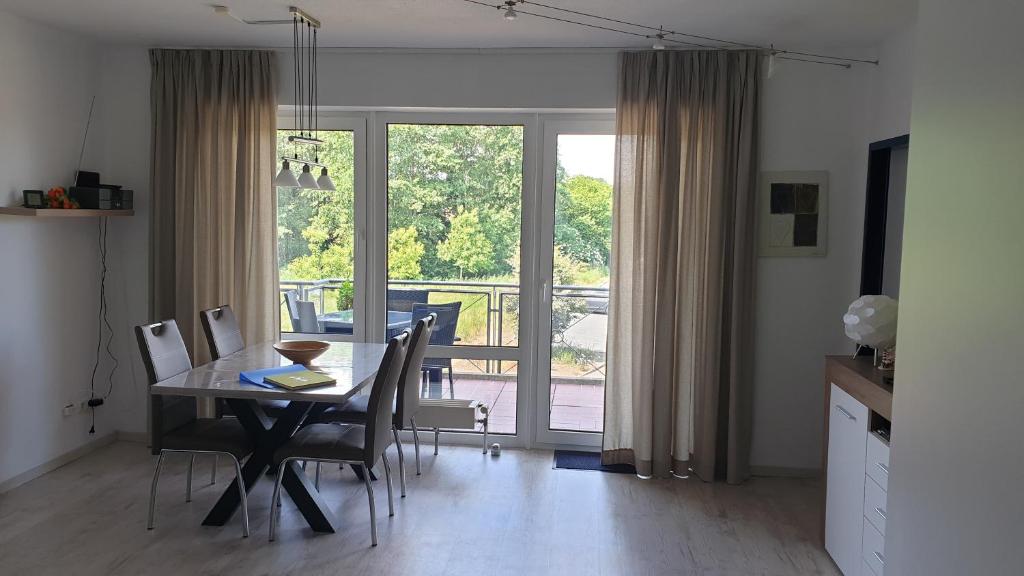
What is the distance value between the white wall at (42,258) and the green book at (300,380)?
5.74ft

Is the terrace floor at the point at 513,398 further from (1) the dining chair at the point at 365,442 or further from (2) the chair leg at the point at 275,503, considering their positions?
(2) the chair leg at the point at 275,503

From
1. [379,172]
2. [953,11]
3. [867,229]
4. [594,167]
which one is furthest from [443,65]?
[953,11]

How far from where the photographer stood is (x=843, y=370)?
3207 millimetres

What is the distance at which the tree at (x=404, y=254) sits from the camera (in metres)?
4.81

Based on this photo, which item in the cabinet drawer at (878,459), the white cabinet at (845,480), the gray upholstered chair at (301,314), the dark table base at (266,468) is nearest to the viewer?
the cabinet drawer at (878,459)

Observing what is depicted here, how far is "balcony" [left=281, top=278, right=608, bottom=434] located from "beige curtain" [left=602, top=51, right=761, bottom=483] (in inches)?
12.0

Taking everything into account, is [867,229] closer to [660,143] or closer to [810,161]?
[810,161]

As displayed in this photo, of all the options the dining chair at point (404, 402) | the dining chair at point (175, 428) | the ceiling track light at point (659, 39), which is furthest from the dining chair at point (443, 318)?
the ceiling track light at point (659, 39)

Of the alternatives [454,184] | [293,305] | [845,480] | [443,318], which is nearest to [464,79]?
[454,184]

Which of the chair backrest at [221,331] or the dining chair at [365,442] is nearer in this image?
the dining chair at [365,442]

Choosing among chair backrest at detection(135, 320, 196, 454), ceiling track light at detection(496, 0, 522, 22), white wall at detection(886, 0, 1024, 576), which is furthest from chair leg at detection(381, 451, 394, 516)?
white wall at detection(886, 0, 1024, 576)

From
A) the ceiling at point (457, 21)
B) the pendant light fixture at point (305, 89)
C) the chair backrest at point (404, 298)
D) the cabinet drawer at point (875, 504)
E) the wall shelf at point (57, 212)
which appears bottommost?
the cabinet drawer at point (875, 504)

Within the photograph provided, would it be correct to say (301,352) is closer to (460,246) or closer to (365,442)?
(365,442)

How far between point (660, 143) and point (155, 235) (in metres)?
3.10
